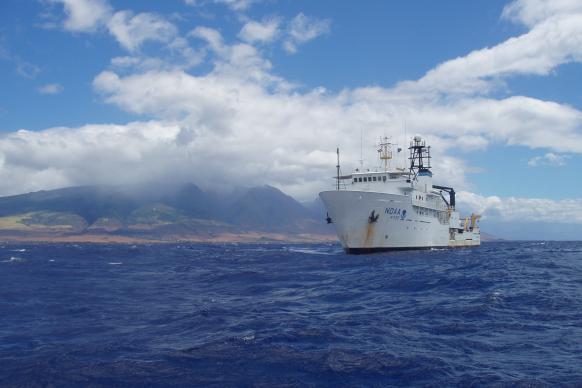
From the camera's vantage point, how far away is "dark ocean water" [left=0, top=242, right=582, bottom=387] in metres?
13.2

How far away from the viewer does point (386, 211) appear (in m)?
64.2

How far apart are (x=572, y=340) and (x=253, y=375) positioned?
469 inches

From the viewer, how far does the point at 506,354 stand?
14977 millimetres

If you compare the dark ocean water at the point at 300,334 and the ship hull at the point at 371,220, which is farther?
the ship hull at the point at 371,220

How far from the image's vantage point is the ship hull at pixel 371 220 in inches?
2483

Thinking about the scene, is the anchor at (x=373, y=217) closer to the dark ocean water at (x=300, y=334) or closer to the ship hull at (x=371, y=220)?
the ship hull at (x=371, y=220)

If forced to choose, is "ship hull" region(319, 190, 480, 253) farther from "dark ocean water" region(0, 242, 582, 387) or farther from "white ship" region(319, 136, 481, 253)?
"dark ocean water" region(0, 242, 582, 387)

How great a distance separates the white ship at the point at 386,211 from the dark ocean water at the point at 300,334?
3097 cm

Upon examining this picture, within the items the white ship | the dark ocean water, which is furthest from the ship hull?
the dark ocean water

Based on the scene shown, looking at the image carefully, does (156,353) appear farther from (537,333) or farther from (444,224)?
(444,224)

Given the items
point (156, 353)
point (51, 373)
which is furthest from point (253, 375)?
point (51, 373)

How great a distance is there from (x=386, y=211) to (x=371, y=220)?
2609 mm

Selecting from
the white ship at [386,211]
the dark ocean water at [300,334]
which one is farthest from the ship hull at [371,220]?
the dark ocean water at [300,334]

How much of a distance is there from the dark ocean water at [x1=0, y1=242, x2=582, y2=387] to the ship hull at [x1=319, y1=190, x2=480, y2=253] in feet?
100
